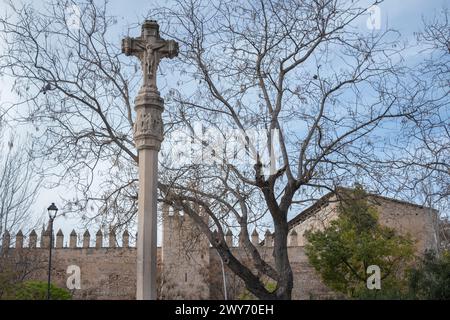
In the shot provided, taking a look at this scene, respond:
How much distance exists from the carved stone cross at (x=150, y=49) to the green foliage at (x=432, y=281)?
1050 centimetres

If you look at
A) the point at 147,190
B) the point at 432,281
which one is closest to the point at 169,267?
the point at 432,281

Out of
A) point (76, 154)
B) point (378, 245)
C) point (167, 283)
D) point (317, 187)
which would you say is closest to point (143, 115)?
point (76, 154)

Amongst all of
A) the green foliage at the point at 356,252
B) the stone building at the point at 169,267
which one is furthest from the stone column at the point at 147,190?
the stone building at the point at 169,267

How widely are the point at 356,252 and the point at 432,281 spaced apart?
12.2 metres

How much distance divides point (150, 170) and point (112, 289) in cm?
3079

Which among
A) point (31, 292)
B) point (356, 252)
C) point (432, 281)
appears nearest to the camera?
point (432, 281)

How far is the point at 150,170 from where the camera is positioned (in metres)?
8.63

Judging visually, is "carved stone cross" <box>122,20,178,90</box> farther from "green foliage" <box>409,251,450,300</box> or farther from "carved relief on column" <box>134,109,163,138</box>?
"green foliage" <box>409,251,450,300</box>

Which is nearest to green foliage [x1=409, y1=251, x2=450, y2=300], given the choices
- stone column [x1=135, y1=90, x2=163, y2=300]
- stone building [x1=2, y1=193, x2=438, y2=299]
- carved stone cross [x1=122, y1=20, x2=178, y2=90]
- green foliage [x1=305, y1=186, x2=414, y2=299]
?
stone column [x1=135, y1=90, x2=163, y2=300]

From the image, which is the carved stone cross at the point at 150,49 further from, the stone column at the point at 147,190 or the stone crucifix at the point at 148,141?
the stone column at the point at 147,190

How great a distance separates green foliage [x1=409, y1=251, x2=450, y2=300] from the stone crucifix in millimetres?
9998

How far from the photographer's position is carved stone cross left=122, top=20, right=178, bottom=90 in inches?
352

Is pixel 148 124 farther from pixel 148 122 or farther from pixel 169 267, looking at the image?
pixel 169 267

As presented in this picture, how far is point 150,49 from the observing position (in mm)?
8945
